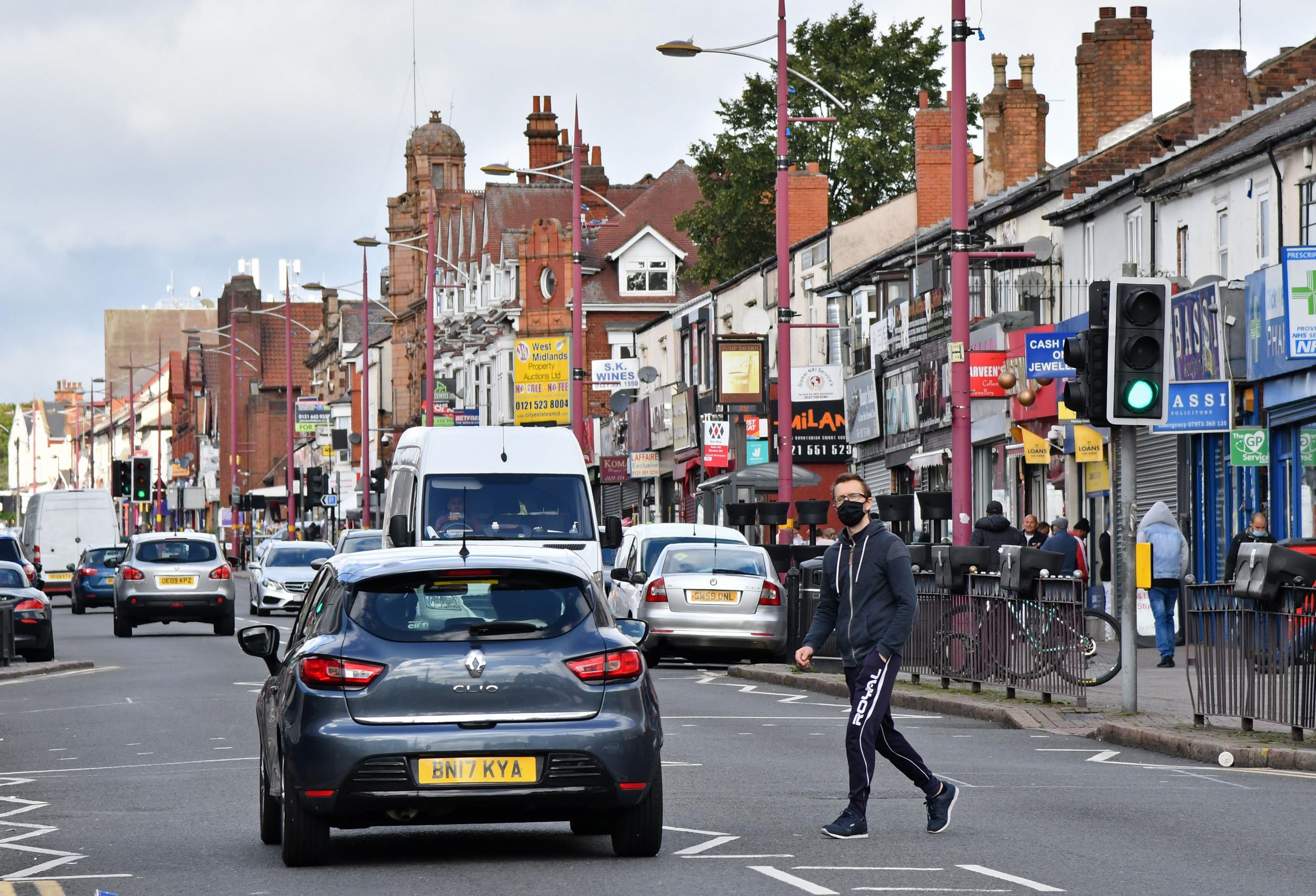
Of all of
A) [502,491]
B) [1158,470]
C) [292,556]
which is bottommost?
[292,556]

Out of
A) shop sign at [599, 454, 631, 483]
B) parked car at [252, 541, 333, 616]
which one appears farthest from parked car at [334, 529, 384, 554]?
shop sign at [599, 454, 631, 483]

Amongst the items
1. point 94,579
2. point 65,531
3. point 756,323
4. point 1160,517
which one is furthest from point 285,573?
point 1160,517

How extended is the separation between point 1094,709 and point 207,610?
22.3m

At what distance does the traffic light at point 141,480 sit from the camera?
239 ft

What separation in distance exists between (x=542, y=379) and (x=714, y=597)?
34.9 meters

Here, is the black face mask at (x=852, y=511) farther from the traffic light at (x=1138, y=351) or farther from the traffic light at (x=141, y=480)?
the traffic light at (x=141, y=480)

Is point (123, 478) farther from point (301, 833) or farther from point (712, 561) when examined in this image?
point (301, 833)

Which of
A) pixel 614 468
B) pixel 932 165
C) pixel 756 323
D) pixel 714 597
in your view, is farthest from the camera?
pixel 614 468

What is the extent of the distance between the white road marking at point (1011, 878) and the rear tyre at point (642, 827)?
1.38 m

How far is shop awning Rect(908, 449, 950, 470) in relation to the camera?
149ft

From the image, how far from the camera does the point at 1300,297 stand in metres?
28.4

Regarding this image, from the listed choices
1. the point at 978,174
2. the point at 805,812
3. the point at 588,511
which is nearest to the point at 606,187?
the point at 978,174

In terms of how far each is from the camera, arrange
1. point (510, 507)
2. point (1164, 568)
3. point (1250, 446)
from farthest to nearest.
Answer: point (1250, 446) → point (1164, 568) → point (510, 507)

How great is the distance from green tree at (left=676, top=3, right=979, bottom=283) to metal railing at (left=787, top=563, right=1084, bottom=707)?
4497cm
